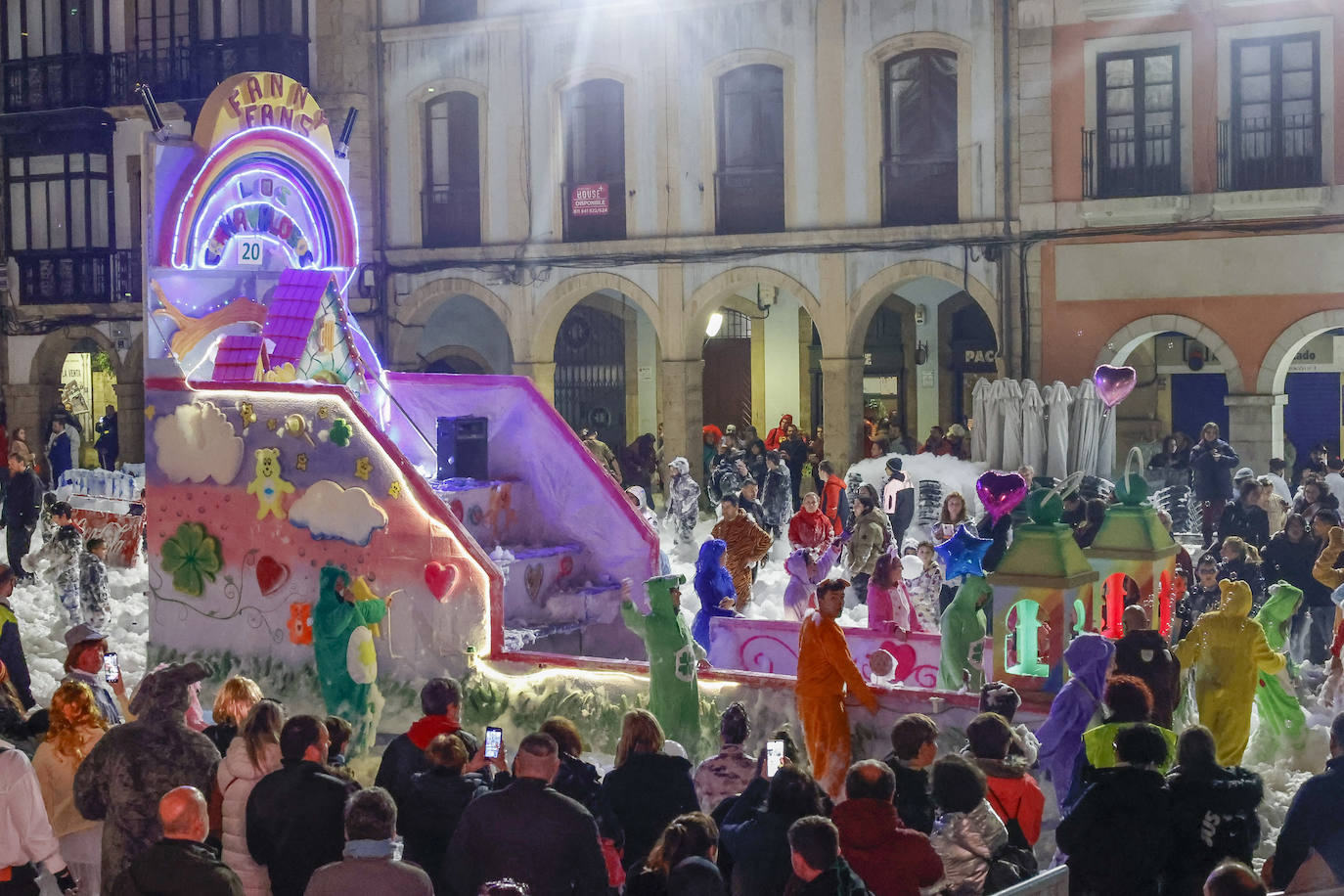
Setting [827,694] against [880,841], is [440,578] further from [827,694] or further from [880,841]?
[880,841]

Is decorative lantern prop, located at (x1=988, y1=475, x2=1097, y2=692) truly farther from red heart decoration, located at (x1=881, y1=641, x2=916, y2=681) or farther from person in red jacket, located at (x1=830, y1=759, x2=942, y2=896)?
person in red jacket, located at (x1=830, y1=759, x2=942, y2=896)

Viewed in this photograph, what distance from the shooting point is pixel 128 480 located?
18688 millimetres

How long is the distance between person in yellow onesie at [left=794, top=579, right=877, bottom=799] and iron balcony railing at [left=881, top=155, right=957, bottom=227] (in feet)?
44.5

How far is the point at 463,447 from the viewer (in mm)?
13930

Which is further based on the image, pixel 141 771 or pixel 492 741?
pixel 492 741

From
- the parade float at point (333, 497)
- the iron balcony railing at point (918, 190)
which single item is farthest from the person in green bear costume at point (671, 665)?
the iron balcony railing at point (918, 190)

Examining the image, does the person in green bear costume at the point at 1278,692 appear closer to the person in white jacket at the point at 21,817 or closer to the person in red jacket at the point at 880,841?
the person in red jacket at the point at 880,841

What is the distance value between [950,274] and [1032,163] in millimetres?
1710

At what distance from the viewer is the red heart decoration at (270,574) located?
12602 mm

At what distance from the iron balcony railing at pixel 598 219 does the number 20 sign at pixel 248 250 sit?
442 inches

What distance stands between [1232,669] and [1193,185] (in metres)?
12.2

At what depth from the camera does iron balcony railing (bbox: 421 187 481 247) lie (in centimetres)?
2558

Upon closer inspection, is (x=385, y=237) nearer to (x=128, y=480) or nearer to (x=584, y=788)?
(x=128, y=480)

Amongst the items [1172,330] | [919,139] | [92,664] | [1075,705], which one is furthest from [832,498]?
[92,664]
